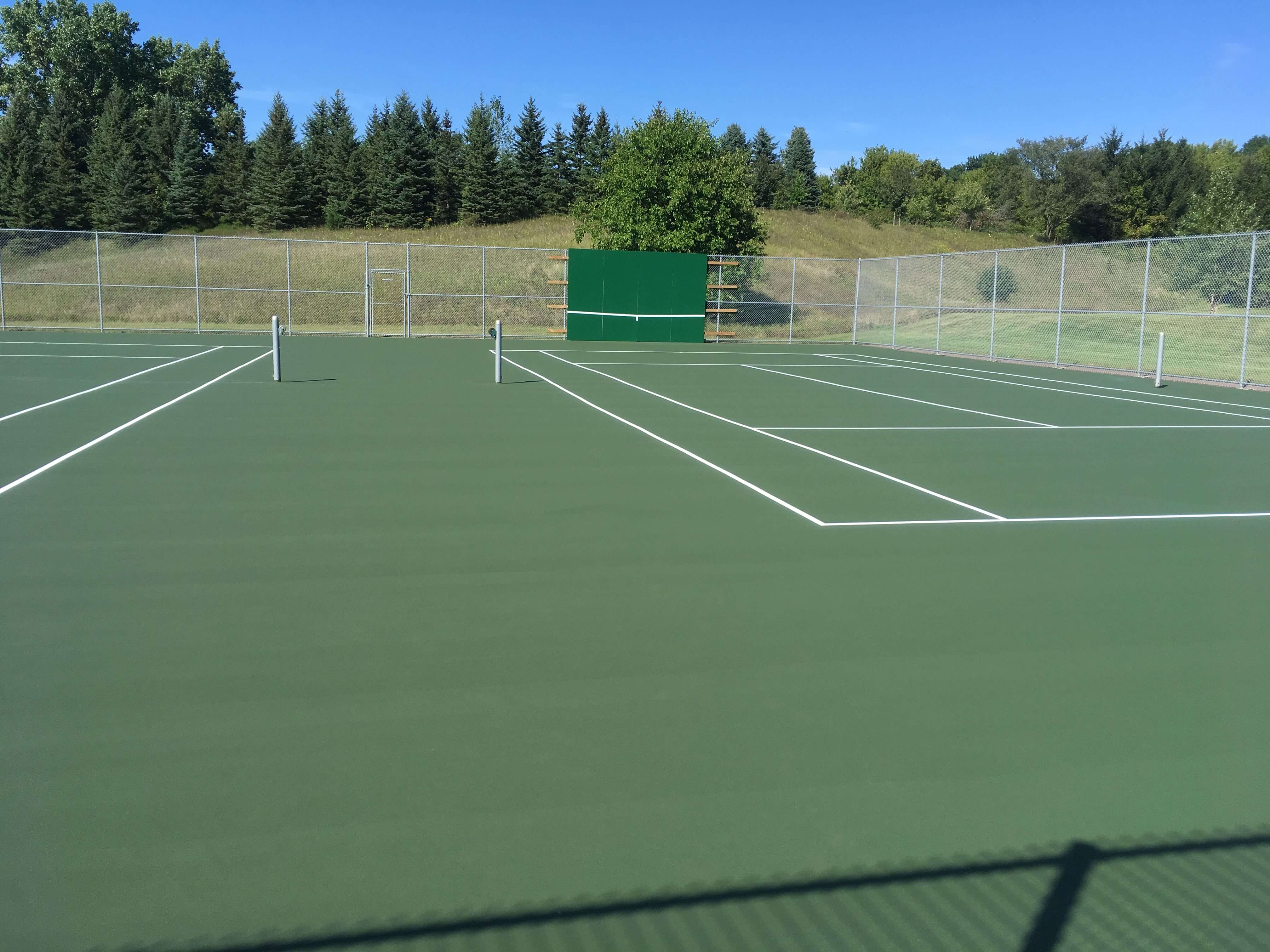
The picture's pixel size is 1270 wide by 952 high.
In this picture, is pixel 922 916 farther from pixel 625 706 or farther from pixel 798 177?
pixel 798 177

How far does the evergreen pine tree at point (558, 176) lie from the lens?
61.4 meters

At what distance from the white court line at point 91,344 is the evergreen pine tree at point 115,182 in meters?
31.1

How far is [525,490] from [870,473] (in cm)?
331

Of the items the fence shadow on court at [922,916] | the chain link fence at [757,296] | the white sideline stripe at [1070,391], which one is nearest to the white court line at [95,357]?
the chain link fence at [757,296]

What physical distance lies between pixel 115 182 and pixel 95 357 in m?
39.4

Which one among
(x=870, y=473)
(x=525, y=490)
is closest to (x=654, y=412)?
(x=870, y=473)

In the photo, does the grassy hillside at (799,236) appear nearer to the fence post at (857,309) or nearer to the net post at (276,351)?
the fence post at (857,309)

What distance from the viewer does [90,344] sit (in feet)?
85.6

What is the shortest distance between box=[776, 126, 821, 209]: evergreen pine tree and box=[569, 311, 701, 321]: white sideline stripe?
1633 inches

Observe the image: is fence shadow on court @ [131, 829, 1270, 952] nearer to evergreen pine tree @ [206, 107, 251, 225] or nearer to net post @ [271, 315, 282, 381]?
net post @ [271, 315, 282, 381]

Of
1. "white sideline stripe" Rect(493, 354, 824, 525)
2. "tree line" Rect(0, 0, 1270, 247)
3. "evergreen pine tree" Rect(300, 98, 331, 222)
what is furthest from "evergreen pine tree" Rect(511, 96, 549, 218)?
"white sideline stripe" Rect(493, 354, 824, 525)

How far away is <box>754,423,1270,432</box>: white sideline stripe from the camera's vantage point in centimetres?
1292

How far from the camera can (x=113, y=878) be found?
2752 mm

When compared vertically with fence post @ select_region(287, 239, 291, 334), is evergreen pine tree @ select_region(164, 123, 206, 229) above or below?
above
